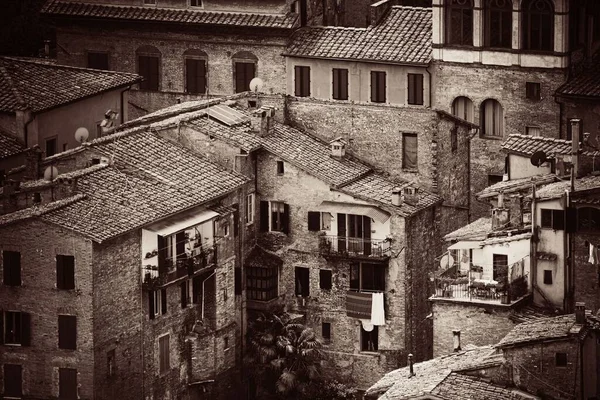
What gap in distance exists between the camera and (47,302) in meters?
92.4

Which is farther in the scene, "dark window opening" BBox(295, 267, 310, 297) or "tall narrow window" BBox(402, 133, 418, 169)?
"tall narrow window" BBox(402, 133, 418, 169)

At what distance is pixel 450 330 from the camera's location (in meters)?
97.2

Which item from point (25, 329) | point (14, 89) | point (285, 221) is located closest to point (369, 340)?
point (285, 221)

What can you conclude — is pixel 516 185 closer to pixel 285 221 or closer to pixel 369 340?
pixel 369 340

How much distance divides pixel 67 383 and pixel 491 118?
23.8 m

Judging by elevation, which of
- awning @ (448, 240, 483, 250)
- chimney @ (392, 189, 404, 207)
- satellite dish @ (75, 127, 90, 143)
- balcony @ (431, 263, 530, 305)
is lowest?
balcony @ (431, 263, 530, 305)

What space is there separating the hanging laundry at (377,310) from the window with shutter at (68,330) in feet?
46.3

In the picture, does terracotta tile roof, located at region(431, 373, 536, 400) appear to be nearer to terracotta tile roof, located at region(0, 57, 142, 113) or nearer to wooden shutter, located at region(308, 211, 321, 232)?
wooden shutter, located at region(308, 211, 321, 232)

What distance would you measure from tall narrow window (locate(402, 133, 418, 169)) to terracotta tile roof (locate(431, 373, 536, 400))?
1927 cm

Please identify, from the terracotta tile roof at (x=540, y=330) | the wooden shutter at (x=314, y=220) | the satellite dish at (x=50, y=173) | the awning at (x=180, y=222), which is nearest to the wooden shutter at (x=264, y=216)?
the wooden shutter at (x=314, y=220)

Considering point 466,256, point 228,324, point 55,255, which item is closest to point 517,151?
point 466,256

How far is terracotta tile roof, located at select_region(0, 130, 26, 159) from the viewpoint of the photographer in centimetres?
10231

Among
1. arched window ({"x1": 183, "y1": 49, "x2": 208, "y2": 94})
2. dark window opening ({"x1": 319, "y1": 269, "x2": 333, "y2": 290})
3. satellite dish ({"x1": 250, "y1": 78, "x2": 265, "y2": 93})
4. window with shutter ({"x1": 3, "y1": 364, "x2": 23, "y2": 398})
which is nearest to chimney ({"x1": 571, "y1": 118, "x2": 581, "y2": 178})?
dark window opening ({"x1": 319, "y1": 269, "x2": 333, "y2": 290})

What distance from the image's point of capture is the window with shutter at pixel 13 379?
9376 centimetres
